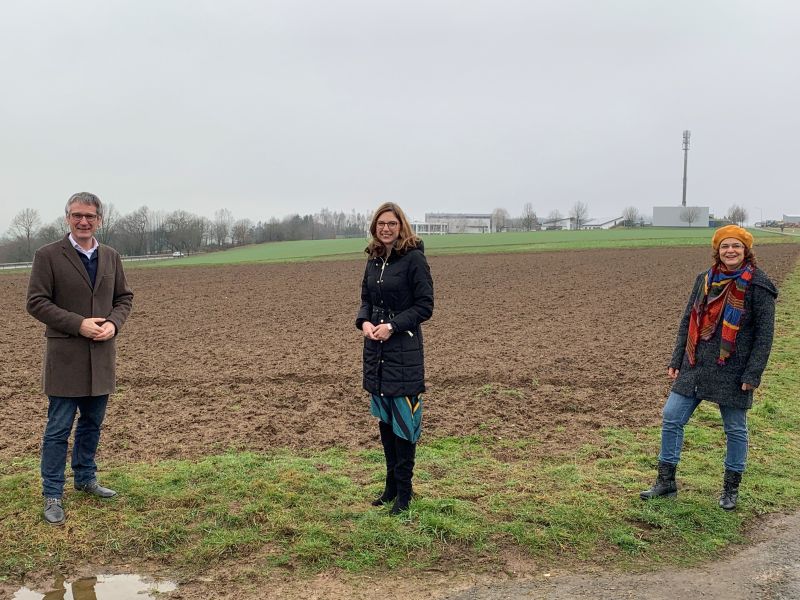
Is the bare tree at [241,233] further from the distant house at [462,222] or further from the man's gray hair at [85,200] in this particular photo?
the man's gray hair at [85,200]

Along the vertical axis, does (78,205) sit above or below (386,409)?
above

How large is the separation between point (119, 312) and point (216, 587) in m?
2.35

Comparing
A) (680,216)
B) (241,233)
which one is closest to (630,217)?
(680,216)

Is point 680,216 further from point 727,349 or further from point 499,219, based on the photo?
point 727,349

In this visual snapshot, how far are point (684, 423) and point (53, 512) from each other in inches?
199

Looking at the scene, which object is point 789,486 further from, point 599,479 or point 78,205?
point 78,205

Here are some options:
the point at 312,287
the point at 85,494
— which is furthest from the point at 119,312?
the point at 312,287

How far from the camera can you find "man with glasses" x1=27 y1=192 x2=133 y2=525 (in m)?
4.74

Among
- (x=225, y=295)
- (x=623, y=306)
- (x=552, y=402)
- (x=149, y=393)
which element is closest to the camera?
(x=552, y=402)

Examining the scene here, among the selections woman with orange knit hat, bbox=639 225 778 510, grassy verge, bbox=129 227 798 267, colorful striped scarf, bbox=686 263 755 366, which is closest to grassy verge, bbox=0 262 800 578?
woman with orange knit hat, bbox=639 225 778 510

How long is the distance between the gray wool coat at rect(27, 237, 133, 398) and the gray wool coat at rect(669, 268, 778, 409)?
471 centimetres

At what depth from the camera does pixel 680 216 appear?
121 meters

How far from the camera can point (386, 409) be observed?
499 cm

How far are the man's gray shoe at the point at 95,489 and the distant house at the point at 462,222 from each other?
14178cm
